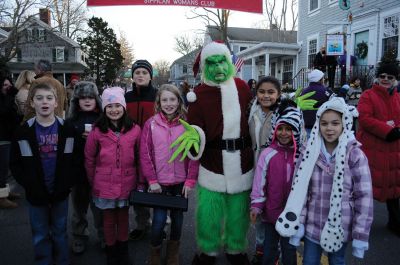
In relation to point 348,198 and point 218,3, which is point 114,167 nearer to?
point 218,3

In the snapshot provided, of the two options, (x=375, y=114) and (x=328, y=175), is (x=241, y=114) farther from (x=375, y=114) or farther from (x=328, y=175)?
(x=375, y=114)

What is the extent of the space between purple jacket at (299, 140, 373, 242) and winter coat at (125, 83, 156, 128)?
75.9 inches

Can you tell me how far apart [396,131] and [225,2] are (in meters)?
2.27

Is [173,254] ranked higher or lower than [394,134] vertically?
lower

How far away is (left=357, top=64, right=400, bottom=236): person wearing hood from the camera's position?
370 centimetres

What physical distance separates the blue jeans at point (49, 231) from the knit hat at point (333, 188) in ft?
6.19

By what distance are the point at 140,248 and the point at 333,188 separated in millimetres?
2148

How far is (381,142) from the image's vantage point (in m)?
3.75

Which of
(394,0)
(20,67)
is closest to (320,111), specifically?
(394,0)

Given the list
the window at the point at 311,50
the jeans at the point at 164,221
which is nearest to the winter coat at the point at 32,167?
the jeans at the point at 164,221

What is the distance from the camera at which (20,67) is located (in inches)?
1470

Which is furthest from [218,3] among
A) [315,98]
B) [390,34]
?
[390,34]

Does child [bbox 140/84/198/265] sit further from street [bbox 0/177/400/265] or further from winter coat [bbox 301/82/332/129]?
winter coat [bbox 301/82/332/129]

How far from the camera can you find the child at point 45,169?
2838mm
